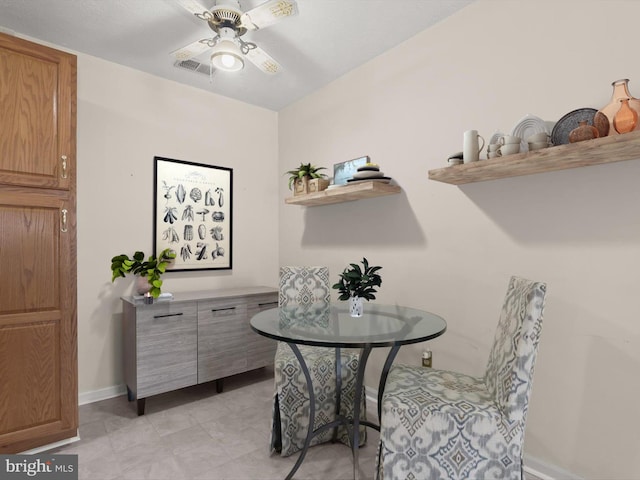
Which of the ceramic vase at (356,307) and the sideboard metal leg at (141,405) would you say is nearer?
the ceramic vase at (356,307)

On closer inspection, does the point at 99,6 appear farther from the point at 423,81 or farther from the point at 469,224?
the point at 469,224

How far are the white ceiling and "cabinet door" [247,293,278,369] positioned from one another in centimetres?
207

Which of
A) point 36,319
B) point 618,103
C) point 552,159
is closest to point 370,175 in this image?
point 552,159

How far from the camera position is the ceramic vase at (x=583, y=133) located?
1507mm

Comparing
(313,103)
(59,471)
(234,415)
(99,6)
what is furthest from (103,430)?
(313,103)

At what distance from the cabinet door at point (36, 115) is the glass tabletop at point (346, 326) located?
159 cm

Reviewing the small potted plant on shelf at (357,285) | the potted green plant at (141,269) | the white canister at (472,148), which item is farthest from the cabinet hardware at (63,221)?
the white canister at (472,148)

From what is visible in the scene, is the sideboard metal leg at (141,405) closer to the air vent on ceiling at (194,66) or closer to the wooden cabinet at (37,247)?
the wooden cabinet at (37,247)

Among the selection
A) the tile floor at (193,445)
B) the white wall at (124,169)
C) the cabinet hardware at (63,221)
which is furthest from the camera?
the white wall at (124,169)

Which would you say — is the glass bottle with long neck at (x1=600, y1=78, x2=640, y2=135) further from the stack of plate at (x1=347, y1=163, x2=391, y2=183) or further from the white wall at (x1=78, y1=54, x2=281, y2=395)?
the white wall at (x1=78, y1=54, x2=281, y2=395)

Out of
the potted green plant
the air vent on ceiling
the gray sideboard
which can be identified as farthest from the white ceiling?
the gray sideboard

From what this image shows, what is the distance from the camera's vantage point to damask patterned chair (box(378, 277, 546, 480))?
1399 millimetres

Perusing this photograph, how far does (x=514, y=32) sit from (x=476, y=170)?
90cm

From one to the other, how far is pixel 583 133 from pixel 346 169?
1811 millimetres
